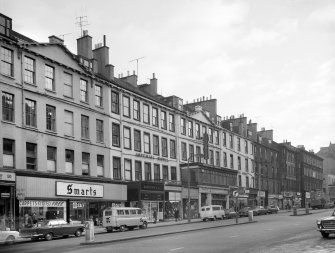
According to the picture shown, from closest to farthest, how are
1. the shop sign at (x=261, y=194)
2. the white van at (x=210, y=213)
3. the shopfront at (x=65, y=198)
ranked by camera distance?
the shopfront at (x=65, y=198) → the white van at (x=210, y=213) → the shop sign at (x=261, y=194)

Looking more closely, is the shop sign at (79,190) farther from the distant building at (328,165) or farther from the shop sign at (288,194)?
the distant building at (328,165)

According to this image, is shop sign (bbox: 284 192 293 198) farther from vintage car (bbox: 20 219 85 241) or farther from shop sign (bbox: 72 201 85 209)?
vintage car (bbox: 20 219 85 241)

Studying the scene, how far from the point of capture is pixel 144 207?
167ft

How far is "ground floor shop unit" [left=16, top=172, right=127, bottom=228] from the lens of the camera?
1408 inches

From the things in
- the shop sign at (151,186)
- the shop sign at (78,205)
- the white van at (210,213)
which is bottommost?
the white van at (210,213)

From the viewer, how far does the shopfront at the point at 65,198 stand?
3609cm

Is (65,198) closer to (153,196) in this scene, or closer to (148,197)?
(148,197)

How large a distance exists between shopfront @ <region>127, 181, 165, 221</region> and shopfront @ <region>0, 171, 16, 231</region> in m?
16.4

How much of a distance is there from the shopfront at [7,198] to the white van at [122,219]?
7.32 m

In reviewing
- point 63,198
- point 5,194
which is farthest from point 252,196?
point 5,194

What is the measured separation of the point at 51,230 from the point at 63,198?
8780 mm

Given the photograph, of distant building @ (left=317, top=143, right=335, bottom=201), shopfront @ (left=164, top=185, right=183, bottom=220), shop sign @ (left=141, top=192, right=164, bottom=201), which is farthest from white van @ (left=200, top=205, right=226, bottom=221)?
distant building @ (left=317, top=143, right=335, bottom=201)

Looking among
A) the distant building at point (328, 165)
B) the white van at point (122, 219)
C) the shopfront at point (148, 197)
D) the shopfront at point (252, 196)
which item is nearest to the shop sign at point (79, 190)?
the white van at point (122, 219)

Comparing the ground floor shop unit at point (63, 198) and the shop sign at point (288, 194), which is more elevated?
the ground floor shop unit at point (63, 198)
